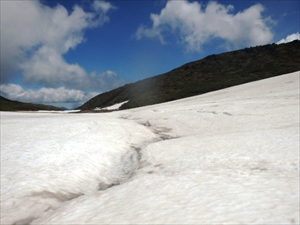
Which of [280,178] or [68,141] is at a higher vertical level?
[68,141]

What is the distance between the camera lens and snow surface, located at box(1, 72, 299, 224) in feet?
27.3

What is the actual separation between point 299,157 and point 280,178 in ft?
12.6

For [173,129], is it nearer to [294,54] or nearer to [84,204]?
[84,204]

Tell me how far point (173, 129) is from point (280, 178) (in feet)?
62.3

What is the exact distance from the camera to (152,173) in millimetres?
14219

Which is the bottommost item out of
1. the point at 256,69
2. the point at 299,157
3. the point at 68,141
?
the point at 299,157

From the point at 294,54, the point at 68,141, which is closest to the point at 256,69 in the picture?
the point at 294,54

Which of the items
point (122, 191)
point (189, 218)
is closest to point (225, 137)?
point (122, 191)

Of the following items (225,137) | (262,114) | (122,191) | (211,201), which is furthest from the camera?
(262,114)

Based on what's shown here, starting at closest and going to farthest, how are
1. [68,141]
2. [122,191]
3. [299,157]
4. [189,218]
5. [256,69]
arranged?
Result: 1. [189,218]
2. [122,191]
3. [299,157]
4. [68,141]
5. [256,69]

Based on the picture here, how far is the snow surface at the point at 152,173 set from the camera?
834 cm

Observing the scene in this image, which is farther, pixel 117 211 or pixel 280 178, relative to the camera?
pixel 280 178

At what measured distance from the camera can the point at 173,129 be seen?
29.4 metres

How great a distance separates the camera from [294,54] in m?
198
